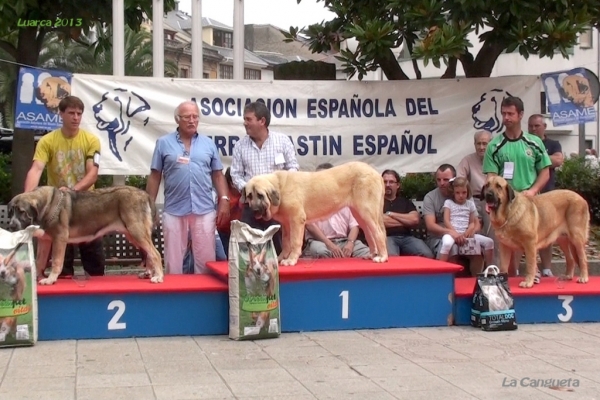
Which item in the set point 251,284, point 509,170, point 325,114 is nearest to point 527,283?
point 509,170

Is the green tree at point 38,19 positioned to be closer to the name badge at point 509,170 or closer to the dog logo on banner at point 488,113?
the dog logo on banner at point 488,113

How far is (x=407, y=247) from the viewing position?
9.90 metres

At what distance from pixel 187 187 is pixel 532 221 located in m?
3.31

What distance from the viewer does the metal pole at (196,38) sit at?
10.9 metres

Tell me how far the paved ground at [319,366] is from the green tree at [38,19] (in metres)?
4.84

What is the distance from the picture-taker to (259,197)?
292 inches

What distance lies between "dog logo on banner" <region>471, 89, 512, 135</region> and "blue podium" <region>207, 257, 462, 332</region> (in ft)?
10.7

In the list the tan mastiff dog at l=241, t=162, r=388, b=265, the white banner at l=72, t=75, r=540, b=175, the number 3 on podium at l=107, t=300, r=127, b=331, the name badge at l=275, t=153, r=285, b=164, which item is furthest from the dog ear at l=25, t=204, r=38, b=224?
the white banner at l=72, t=75, r=540, b=175

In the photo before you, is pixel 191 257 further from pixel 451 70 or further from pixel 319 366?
pixel 451 70

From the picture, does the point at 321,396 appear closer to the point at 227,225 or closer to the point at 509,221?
the point at 509,221

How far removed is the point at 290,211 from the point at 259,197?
37 cm

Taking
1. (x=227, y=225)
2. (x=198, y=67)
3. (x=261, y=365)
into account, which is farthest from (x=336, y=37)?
(x=261, y=365)

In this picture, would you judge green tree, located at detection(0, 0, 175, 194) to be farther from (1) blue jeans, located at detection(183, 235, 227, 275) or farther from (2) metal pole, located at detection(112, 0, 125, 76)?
(1) blue jeans, located at detection(183, 235, 227, 275)

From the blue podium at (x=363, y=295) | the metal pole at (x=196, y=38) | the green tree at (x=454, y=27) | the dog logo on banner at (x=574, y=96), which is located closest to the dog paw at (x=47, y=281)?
the blue podium at (x=363, y=295)
